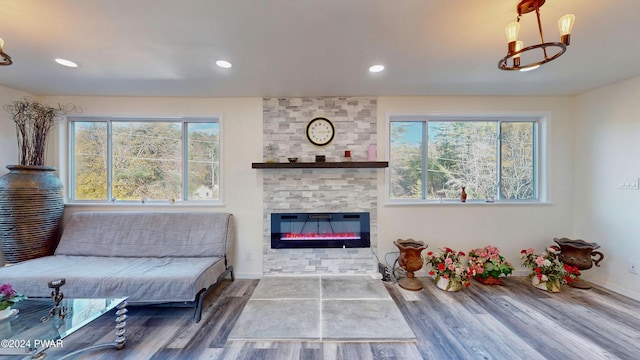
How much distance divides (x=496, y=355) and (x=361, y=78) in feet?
8.89

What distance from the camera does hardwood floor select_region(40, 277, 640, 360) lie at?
1833mm

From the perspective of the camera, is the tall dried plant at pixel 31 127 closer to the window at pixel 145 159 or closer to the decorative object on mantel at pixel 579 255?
the window at pixel 145 159

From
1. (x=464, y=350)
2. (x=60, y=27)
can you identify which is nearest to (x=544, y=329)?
(x=464, y=350)

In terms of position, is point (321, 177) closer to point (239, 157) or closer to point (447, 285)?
point (239, 157)

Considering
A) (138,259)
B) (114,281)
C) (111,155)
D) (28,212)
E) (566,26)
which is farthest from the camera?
(111,155)

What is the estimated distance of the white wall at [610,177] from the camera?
8.72 feet

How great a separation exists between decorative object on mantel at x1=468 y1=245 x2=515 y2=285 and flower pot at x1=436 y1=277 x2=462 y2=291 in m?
0.28

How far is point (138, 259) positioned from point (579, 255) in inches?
202

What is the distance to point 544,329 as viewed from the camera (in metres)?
2.12

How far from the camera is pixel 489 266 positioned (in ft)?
9.78

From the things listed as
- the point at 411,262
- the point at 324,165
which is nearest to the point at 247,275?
the point at 324,165

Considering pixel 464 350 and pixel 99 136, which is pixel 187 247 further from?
pixel 464 350

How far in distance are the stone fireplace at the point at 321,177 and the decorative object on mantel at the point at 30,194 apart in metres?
2.45

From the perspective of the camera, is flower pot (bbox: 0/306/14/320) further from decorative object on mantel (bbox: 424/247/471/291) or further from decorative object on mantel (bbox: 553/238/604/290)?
decorative object on mantel (bbox: 553/238/604/290)
